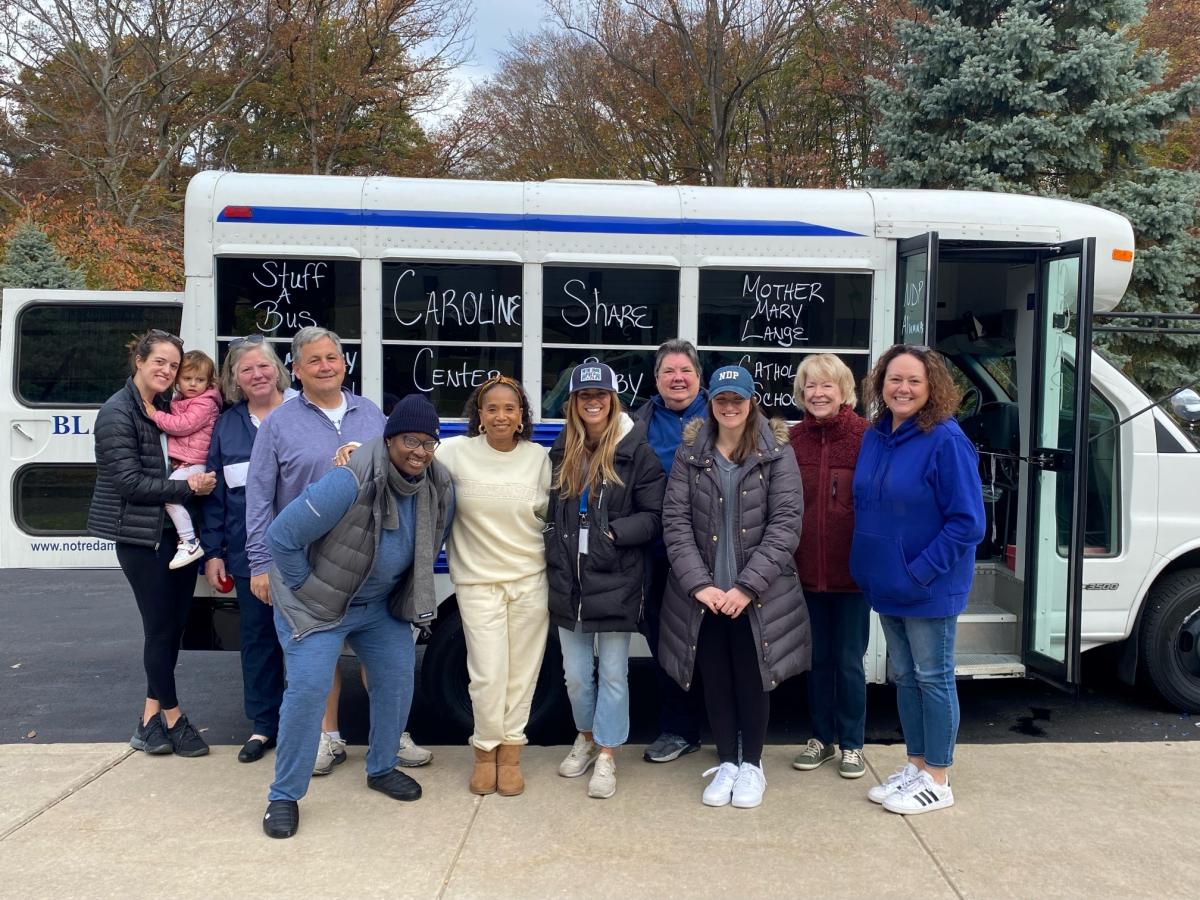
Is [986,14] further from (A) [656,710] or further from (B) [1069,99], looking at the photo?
(A) [656,710]

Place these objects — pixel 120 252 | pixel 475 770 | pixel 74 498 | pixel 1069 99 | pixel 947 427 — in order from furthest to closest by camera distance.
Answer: pixel 120 252, pixel 1069 99, pixel 74 498, pixel 475 770, pixel 947 427

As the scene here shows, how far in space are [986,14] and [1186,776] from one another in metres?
10.2

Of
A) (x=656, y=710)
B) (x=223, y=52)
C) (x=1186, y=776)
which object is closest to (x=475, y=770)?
(x=656, y=710)

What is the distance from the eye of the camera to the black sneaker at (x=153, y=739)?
4684 millimetres

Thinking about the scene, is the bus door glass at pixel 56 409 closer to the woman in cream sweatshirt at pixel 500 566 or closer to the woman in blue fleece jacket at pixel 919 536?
the woman in cream sweatshirt at pixel 500 566

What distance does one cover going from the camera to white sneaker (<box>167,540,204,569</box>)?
441 cm

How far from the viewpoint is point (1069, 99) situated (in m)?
11.6

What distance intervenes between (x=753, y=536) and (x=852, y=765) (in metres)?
1.19

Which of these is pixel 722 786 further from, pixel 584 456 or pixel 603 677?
pixel 584 456

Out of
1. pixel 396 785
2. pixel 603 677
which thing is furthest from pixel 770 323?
pixel 396 785

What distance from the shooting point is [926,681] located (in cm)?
402

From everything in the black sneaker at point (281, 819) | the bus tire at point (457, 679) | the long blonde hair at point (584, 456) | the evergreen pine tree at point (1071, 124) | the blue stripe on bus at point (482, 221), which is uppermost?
the evergreen pine tree at point (1071, 124)

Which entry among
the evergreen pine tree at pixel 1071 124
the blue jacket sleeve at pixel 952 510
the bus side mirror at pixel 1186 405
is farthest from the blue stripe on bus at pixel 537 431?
the evergreen pine tree at pixel 1071 124

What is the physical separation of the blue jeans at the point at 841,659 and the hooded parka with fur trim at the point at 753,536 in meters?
0.27
